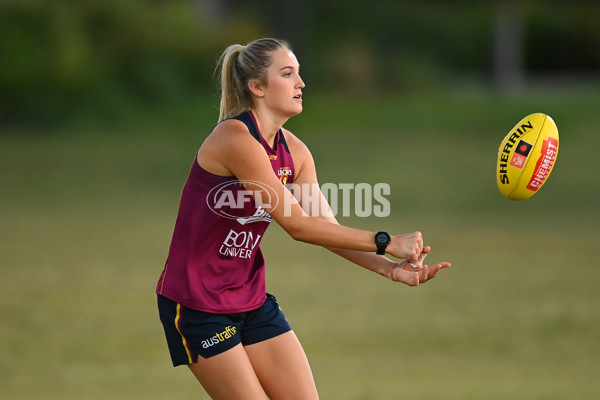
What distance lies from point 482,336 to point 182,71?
20399 mm

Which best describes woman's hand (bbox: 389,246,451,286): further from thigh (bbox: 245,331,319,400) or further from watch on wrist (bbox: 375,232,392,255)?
thigh (bbox: 245,331,319,400)

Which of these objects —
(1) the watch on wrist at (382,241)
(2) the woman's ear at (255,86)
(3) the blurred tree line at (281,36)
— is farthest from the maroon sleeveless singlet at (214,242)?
(3) the blurred tree line at (281,36)

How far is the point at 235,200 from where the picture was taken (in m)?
4.69

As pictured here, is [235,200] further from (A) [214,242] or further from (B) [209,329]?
(B) [209,329]

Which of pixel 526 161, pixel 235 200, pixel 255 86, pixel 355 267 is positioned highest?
pixel 355 267

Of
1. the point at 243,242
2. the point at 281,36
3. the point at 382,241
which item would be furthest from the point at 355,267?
the point at 281,36

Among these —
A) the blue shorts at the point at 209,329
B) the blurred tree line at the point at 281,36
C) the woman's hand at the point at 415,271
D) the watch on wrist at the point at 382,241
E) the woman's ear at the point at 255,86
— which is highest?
the blurred tree line at the point at 281,36

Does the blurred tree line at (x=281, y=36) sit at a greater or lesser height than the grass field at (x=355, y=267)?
greater

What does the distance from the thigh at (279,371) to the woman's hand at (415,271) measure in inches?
25.1

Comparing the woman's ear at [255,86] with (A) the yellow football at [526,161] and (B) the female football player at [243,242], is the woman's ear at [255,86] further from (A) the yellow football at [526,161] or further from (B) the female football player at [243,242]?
(A) the yellow football at [526,161]

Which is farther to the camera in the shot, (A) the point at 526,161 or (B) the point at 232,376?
(A) the point at 526,161

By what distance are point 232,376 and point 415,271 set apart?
3.07 feet

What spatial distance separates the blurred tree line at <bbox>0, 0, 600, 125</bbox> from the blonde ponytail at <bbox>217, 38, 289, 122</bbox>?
2379 centimetres

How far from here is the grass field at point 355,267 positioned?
31.0ft
